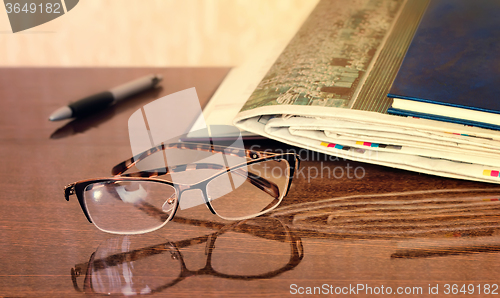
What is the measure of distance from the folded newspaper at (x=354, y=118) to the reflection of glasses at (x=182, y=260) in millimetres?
123

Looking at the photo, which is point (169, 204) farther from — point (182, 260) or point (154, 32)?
point (154, 32)

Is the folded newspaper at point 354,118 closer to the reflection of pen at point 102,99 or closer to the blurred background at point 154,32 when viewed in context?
the reflection of pen at point 102,99

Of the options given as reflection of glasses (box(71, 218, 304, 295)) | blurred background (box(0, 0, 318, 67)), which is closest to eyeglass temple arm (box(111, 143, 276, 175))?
reflection of glasses (box(71, 218, 304, 295))

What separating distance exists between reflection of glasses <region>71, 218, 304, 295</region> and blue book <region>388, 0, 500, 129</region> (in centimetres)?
19

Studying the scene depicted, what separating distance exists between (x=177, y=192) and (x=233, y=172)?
0.21ft

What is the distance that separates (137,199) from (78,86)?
16.9 inches

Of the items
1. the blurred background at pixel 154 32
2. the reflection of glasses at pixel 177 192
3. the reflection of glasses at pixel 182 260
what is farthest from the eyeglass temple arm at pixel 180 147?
the blurred background at pixel 154 32

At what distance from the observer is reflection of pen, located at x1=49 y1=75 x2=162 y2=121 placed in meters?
0.63

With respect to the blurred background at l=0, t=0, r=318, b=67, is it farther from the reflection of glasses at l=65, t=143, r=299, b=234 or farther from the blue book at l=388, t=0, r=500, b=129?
the reflection of glasses at l=65, t=143, r=299, b=234

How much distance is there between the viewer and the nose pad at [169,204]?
0.42m

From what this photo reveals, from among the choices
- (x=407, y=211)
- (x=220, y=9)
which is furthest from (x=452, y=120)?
(x=220, y=9)

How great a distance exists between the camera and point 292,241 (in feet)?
1.23

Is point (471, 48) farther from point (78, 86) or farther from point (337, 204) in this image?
point (78, 86)

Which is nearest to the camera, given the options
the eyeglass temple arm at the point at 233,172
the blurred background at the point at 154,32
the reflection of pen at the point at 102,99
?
the eyeglass temple arm at the point at 233,172
